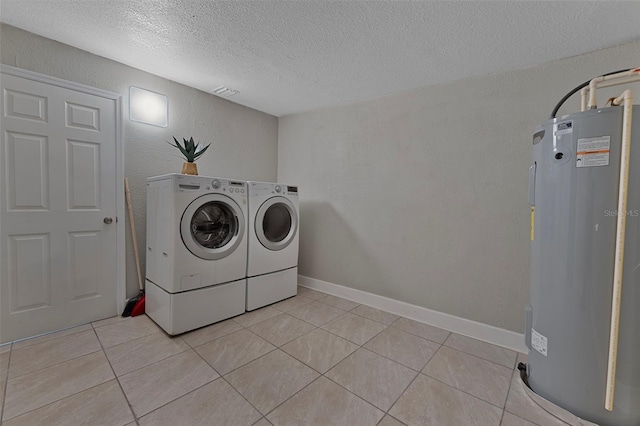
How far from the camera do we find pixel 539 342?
1375 mm

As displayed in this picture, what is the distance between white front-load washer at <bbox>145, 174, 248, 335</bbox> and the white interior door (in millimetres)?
→ 360

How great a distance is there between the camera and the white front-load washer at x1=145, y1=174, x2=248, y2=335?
1.95m

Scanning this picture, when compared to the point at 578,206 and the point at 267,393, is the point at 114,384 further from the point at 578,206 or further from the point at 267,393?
the point at 578,206

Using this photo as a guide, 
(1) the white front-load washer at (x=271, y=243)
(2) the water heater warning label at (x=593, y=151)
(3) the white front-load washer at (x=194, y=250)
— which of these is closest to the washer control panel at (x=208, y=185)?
(3) the white front-load washer at (x=194, y=250)

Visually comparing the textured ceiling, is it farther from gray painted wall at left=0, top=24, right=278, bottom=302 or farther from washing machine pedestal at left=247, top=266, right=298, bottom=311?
washing machine pedestal at left=247, top=266, right=298, bottom=311

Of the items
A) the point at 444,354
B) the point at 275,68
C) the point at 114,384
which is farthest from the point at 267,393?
the point at 275,68

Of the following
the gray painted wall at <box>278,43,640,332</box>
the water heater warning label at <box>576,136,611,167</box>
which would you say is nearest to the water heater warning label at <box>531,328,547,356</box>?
the gray painted wall at <box>278,43,640,332</box>

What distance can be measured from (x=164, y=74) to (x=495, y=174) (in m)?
3.00

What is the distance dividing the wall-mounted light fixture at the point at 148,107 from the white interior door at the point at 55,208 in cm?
15

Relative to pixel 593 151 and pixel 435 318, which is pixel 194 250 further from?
pixel 593 151

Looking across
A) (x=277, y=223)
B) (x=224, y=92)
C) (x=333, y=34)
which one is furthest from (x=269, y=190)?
(x=333, y=34)

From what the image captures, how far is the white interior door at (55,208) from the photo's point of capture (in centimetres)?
177

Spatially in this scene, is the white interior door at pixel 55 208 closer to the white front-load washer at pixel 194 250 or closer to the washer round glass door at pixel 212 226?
the white front-load washer at pixel 194 250

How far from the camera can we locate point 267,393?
4.57 ft
